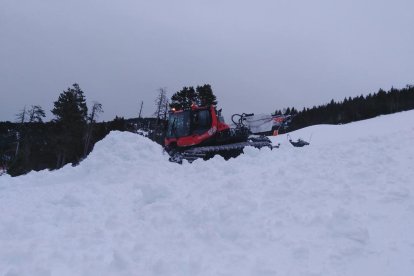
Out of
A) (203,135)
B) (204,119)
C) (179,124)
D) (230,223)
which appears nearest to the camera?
(230,223)

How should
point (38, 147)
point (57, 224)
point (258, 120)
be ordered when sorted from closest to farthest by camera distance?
point (57, 224) < point (258, 120) < point (38, 147)

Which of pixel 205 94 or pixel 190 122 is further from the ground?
pixel 205 94

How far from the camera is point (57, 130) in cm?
4666

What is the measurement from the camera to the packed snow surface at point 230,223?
4.25 m

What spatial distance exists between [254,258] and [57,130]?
4623 cm

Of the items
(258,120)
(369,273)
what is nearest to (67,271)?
(369,273)

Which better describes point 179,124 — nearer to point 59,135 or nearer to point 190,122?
point 190,122

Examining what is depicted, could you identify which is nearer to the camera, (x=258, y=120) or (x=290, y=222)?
(x=290, y=222)

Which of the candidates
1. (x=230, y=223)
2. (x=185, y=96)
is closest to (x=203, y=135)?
(x=230, y=223)

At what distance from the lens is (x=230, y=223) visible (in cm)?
541

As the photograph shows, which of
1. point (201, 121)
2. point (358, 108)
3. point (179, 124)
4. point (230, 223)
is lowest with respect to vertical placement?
point (230, 223)

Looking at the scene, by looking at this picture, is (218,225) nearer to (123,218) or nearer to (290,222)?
(290,222)

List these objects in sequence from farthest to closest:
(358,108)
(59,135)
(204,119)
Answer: (358,108), (59,135), (204,119)

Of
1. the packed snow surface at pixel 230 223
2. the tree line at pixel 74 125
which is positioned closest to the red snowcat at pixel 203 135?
the packed snow surface at pixel 230 223
